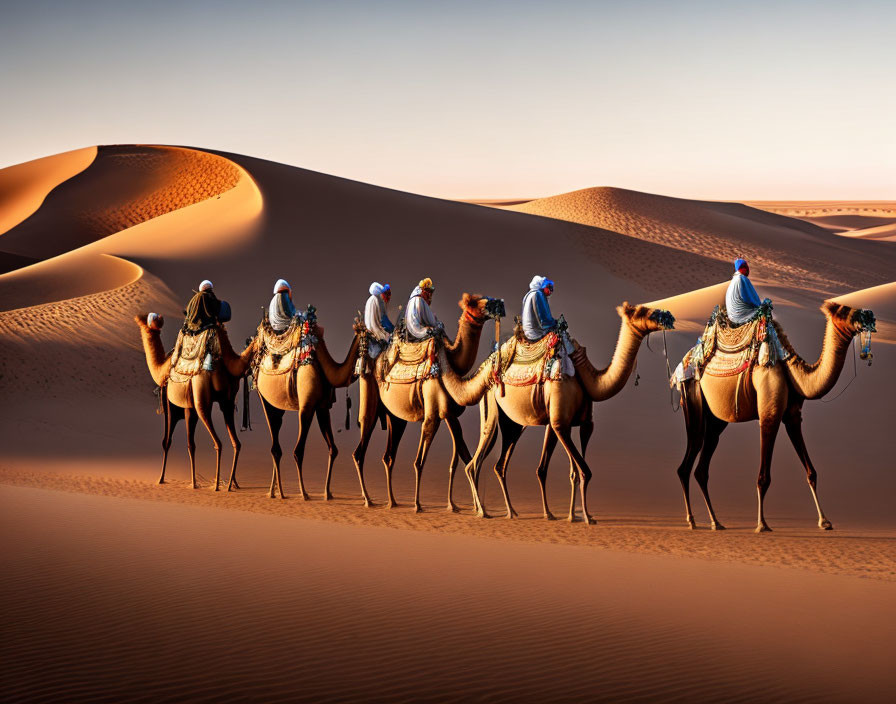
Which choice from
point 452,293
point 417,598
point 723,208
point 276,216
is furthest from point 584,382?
point 723,208

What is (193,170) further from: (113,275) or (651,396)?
(651,396)

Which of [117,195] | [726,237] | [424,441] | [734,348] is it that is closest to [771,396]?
[734,348]

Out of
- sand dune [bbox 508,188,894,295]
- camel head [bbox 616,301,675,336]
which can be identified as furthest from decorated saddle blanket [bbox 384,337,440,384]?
sand dune [bbox 508,188,894,295]

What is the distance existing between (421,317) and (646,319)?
3029mm

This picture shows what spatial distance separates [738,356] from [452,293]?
85.0ft

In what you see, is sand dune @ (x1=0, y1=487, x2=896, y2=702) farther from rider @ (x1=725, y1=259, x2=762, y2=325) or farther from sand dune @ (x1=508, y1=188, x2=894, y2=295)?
sand dune @ (x1=508, y1=188, x2=894, y2=295)

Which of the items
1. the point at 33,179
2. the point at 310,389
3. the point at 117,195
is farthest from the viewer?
the point at 33,179

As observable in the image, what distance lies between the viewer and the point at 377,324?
1360 cm

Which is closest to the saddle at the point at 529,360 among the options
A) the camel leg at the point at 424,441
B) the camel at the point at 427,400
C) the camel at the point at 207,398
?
the camel at the point at 427,400

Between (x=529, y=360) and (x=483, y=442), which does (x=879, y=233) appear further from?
(x=529, y=360)

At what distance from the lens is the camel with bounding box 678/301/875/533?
10.8 m

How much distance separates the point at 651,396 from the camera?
22.0m

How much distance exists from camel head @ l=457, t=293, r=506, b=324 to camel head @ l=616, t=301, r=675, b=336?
1353mm

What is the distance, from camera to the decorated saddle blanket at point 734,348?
11.3 meters
